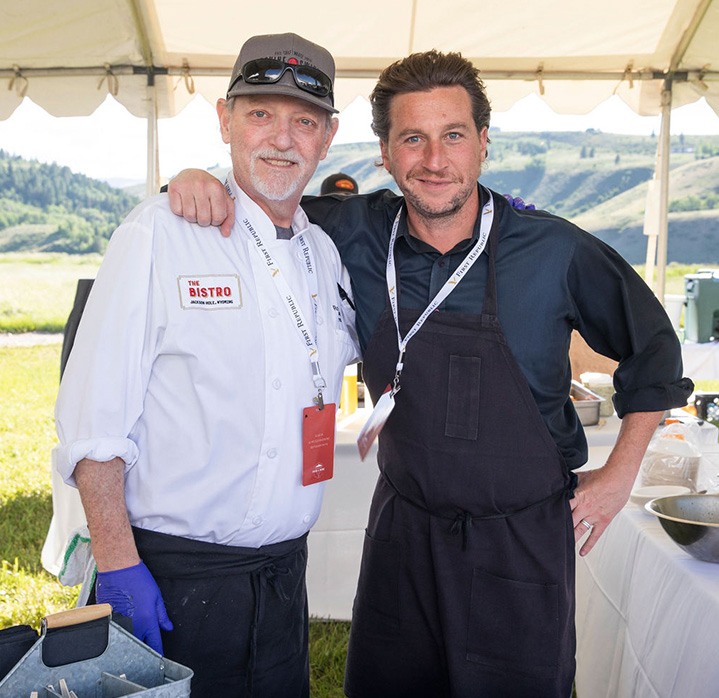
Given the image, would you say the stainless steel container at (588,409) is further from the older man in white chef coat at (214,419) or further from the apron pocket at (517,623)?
the older man in white chef coat at (214,419)

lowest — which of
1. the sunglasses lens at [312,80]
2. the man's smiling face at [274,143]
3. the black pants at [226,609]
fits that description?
the black pants at [226,609]

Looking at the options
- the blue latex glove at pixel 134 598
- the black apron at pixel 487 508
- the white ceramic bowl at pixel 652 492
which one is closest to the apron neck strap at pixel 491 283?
the black apron at pixel 487 508

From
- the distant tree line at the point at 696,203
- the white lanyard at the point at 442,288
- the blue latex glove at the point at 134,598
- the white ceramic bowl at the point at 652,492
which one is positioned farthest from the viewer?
the distant tree line at the point at 696,203

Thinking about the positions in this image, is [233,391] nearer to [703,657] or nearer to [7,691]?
[7,691]

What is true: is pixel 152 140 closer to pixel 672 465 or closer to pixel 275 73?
pixel 275 73

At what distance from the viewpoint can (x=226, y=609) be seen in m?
1.52

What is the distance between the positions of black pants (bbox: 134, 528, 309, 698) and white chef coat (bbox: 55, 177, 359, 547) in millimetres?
39

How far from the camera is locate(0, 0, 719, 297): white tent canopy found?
→ 4.72 metres

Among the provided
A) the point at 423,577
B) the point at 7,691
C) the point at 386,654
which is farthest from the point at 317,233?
the point at 7,691

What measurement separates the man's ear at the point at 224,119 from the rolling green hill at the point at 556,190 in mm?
12966

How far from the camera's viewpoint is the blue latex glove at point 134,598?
4.43 ft

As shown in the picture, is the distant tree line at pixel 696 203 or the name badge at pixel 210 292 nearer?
the name badge at pixel 210 292

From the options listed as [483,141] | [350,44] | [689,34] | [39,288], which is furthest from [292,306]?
[39,288]

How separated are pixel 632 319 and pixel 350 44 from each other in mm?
4021
